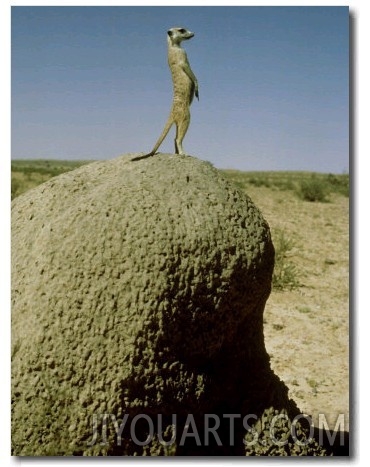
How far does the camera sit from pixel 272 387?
301 cm

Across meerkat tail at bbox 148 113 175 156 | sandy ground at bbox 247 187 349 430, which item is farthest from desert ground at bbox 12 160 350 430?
meerkat tail at bbox 148 113 175 156

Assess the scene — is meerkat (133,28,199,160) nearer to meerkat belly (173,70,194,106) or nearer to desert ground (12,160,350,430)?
meerkat belly (173,70,194,106)

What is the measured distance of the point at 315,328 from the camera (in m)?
6.81

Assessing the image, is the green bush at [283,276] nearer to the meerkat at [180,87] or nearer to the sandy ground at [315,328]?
the sandy ground at [315,328]

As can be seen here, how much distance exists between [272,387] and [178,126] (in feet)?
5.06

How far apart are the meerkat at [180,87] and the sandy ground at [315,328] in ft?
8.23

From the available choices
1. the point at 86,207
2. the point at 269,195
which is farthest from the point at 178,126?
the point at 269,195

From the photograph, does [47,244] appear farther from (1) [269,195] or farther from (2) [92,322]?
(1) [269,195]

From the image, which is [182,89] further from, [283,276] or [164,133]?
[283,276]

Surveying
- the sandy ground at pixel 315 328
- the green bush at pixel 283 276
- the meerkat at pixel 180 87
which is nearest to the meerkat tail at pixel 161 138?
the meerkat at pixel 180 87

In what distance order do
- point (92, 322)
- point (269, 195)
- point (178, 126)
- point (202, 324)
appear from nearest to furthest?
point (92, 322) → point (202, 324) → point (178, 126) → point (269, 195)

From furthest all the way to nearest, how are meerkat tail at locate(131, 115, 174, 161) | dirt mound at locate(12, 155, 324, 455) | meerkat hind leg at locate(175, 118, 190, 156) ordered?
meerkat hind leg at locate(175, 118, 190, 156) < meerkat tail at locate(131, 115, 174, 161) < dirt mound at locate(12, 155, 324, 455)

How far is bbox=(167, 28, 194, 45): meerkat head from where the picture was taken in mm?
3115

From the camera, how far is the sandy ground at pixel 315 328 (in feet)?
17.0
